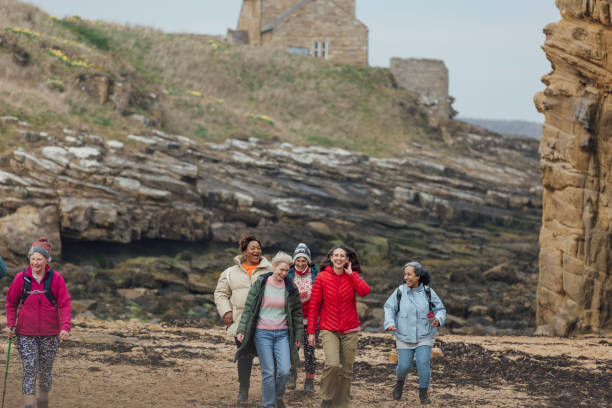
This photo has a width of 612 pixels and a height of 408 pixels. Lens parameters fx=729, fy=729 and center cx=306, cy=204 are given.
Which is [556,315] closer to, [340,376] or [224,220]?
[340,376]

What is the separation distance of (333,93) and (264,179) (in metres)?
21.0

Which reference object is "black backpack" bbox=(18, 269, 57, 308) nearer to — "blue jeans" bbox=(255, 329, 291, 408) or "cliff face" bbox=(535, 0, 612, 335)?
"blue jeans" bbox=(255, 329, 291, 408)

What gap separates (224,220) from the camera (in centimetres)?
2986

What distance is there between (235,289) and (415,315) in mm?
2275

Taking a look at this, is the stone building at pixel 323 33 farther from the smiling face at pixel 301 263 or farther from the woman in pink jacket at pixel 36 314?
the woman in pink jacket at pixel 36 314

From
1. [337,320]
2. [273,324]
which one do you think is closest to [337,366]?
[337,320]

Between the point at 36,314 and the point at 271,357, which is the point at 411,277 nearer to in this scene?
the point at 271,357

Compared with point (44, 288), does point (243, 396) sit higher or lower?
lower

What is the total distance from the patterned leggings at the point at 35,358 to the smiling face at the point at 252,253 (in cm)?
238

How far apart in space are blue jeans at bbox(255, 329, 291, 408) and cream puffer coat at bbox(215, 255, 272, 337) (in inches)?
24.9

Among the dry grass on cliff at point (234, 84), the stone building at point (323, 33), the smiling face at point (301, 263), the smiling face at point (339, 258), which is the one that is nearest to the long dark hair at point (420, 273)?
the smiling face at point (339, 258)

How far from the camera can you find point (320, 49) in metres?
59.6

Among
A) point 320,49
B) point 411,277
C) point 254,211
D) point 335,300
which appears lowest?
point 335,300

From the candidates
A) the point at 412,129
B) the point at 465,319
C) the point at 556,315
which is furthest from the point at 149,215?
the point at 412,129
